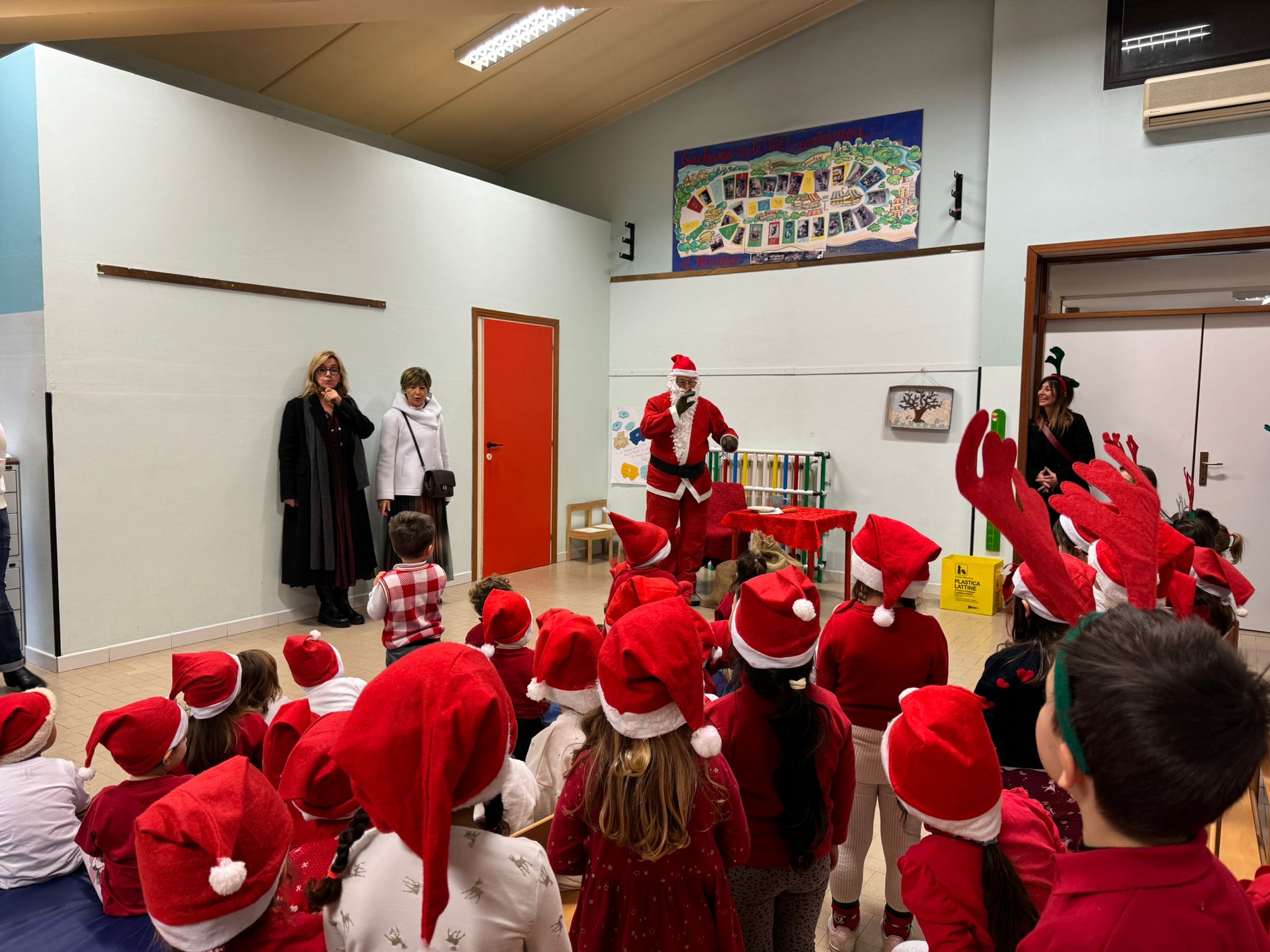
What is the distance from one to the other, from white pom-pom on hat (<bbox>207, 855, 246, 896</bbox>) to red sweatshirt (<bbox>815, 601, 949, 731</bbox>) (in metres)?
1.39

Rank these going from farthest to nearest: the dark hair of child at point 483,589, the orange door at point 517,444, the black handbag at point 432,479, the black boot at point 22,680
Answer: the orange door at point 517,444 → the black handbag at point 432,479 → the black boot at point 22,680 → the dark hair of child at point 483,589

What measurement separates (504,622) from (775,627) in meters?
1.02

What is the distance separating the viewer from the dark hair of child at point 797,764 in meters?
1.52

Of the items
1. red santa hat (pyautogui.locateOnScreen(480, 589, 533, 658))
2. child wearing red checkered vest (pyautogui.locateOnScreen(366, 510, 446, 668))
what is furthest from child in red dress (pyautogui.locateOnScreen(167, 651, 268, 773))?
child wearing red checkered vest (pyautogui.locateOnScreen(366, 510, 446, 668))

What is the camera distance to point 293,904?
168 cm

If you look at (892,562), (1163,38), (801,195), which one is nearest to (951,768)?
(892,562)

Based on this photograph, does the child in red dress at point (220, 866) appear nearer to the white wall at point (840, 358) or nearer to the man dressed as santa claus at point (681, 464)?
the man dressed as santa claus at point (681, 464)

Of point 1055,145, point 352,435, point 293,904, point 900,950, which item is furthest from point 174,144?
point 1055,145

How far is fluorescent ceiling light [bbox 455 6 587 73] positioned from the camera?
5.44 metres

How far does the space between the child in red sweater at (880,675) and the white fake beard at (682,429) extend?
3203mm

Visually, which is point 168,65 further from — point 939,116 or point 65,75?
point 939,116

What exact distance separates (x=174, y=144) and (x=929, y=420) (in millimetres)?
5235

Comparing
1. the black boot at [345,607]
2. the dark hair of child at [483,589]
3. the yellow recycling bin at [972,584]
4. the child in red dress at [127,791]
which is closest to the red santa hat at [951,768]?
the child in red dress at [127,791]

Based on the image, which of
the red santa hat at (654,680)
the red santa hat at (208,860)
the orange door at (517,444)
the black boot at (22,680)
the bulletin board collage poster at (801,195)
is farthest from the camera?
the orange door at (517,444)
